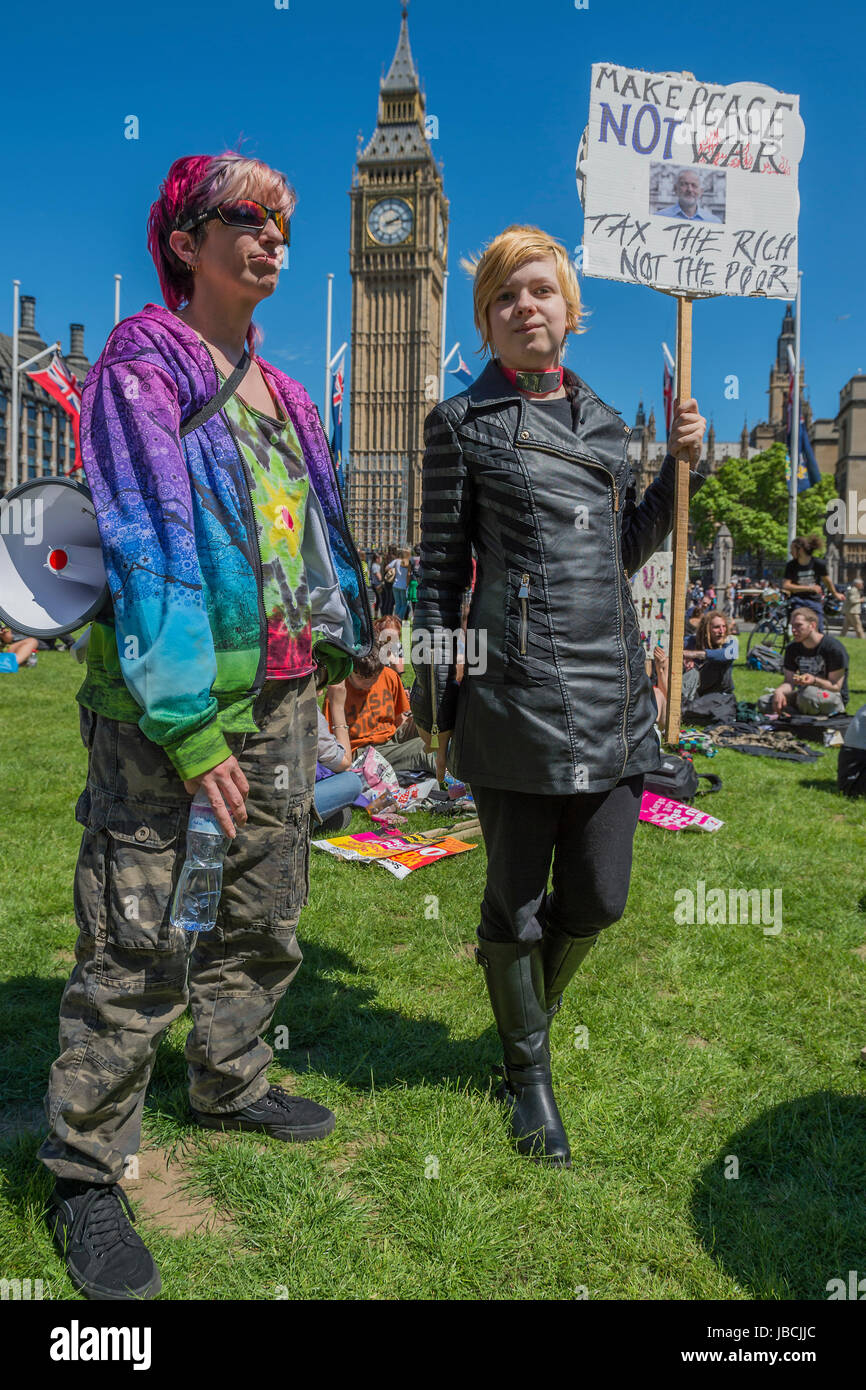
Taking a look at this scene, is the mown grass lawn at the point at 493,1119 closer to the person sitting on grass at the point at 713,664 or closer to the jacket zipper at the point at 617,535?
the jacket zipper at the point at 617,535

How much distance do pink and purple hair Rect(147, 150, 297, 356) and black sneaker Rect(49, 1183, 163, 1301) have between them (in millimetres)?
2205

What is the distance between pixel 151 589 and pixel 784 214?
218 inches

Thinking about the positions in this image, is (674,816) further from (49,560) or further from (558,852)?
(49,560)

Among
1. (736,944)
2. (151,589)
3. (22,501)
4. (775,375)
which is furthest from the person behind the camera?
(775,375)

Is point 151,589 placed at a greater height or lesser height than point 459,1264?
greater

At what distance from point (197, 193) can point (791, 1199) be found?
297 centimetres

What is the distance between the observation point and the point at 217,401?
213 centimetres

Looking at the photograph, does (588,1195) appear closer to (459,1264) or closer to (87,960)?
(459,1264)

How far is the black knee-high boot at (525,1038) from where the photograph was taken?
259 cm

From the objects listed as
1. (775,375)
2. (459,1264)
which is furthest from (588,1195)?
(775,375)

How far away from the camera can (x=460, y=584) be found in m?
2.59

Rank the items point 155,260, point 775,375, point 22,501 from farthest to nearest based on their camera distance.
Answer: point 775,375, point 155,260, point 22,501

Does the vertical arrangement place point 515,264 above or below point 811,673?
above

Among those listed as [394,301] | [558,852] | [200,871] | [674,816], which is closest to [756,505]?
[394,301]
